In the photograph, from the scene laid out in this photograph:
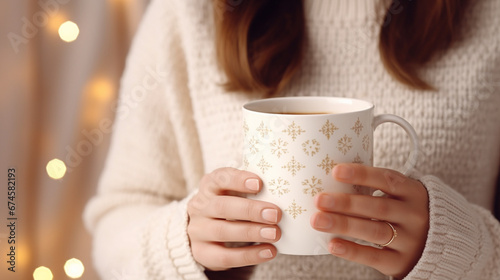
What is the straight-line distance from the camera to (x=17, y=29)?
1.03 meters

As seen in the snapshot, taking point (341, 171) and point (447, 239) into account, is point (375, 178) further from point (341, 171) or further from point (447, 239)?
point (447, 239)

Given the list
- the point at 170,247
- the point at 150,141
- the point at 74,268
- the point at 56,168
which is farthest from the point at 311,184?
the point at 74,268

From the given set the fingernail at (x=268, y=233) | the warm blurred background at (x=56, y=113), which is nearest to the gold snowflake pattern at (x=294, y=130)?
the fingernail at (x=268, y=233)

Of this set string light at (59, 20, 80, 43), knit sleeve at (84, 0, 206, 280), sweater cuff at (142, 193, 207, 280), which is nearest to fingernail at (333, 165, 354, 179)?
sweater cuff at (142, 193, 207, 280)

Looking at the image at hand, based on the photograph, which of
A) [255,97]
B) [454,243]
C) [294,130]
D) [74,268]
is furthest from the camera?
[74,268]

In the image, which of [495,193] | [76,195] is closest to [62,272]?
[76,195]

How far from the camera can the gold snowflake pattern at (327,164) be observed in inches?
20.4

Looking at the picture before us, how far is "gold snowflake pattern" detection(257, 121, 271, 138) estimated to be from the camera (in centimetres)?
52

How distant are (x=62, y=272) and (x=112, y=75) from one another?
50 cm

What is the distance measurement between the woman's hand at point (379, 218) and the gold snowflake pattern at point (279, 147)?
0.18 feet

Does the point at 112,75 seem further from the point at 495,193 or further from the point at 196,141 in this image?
the point at 495,193

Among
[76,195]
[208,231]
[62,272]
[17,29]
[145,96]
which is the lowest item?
[62,272]

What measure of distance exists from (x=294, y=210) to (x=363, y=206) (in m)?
0.07

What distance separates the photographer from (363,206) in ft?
1.74
